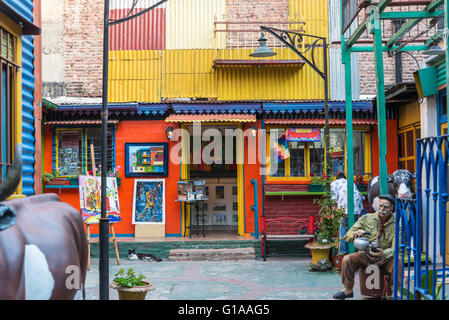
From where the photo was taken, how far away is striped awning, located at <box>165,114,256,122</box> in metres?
14.4

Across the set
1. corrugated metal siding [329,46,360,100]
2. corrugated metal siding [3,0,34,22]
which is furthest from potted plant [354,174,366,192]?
corrugated metal siding [3,0,34,22]

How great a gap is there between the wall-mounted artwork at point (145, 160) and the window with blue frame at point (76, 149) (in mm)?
522

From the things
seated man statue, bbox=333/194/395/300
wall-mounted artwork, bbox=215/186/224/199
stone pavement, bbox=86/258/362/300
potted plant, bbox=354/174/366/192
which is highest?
potted plant, bbox=354/174/366/192

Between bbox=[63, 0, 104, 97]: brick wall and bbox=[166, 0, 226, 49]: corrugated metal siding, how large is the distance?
2281 mm

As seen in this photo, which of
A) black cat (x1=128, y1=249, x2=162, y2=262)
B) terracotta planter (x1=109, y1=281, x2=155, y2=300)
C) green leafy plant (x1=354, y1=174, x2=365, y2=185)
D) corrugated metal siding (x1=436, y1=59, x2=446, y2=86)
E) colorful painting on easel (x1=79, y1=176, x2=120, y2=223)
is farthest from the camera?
green leafy plant (x1=354, y1=174, x2=365, y2=185)

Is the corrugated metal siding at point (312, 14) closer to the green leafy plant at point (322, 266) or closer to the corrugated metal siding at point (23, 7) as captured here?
the green leafy plant at point (322, 266)

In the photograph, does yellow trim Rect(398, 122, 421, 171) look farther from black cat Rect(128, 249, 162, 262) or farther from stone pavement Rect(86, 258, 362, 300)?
black cat Rect(128, 249, 162, 262)

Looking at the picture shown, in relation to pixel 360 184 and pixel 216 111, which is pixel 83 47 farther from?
pixel 360 184

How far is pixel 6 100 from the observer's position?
755 centimetres

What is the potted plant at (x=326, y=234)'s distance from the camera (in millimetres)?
11406

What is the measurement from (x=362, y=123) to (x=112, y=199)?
738cm

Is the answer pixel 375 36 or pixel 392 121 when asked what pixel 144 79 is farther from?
pixel 375 36

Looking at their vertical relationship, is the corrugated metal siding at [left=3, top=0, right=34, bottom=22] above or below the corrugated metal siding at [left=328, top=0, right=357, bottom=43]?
below

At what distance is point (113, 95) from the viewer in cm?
1602
